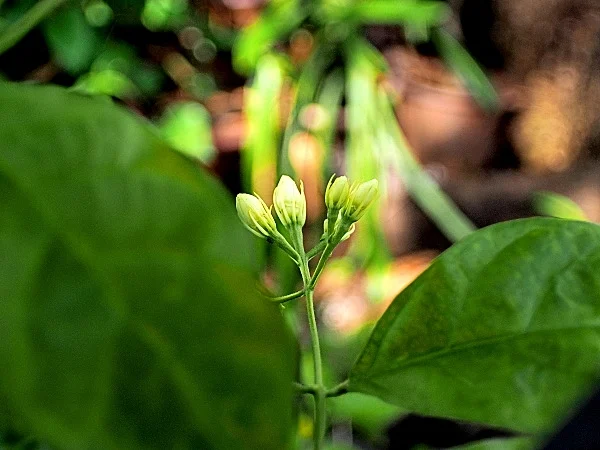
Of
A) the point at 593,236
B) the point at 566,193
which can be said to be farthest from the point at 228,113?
the point at 593,236

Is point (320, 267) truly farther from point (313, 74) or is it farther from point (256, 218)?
point (313, 74)

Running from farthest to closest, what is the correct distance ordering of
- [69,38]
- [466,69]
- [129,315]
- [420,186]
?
1. [466,69]
2. [420,186]
3. [69,38]
4. [129,315]

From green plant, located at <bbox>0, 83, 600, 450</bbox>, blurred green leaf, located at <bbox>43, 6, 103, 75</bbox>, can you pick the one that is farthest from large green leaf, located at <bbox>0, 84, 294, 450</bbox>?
blurred green leaf, located at <bbox>43, 6, 103, 75</bbox>

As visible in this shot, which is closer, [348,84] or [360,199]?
[360,199]

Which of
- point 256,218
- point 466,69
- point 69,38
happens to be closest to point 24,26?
point 256,218

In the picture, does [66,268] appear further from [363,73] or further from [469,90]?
[469,90]

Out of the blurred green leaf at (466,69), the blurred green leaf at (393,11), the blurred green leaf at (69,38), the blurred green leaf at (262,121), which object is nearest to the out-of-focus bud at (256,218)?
the blurred green leaf at (69,38)

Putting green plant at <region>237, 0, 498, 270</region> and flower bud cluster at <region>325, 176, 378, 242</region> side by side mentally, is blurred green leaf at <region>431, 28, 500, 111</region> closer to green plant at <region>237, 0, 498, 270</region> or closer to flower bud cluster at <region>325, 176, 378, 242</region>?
green plant at <region>237, 0, 498, 270</region>
